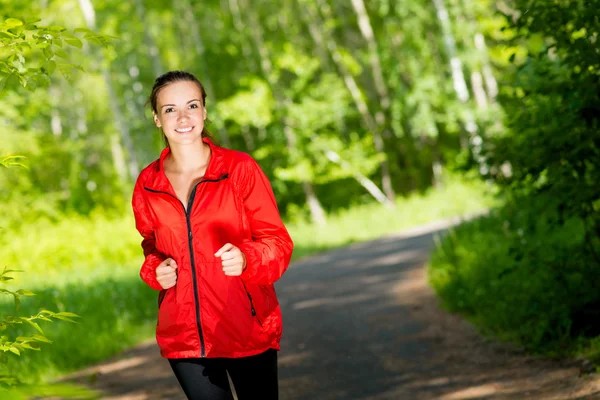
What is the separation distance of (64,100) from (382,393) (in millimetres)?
38310

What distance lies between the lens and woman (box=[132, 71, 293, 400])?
3.41m

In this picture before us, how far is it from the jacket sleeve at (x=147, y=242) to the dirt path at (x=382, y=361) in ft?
10.7

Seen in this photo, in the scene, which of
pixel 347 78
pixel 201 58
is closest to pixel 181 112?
pixel 347 78

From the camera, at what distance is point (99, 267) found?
1838 centimetres

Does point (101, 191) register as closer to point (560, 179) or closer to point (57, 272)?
point (57, 272)

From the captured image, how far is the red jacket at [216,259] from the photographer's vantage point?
3408mm

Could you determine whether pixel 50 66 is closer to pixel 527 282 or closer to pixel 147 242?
pixel 147 242

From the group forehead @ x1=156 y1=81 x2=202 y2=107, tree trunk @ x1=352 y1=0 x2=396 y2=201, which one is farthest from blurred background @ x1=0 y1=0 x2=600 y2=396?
forehead @ x1=156 y1=81 x2=202 y2=107

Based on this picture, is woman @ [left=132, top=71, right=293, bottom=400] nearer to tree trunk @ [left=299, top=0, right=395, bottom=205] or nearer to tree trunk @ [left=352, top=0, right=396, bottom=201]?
tree trunk @ [left=352, top=0, right=396, bottom=201]

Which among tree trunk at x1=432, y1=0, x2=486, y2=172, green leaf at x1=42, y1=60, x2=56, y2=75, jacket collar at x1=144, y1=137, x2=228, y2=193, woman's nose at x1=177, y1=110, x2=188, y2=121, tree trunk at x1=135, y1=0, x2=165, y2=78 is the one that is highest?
tree trunk at x1=135, y1=0, x2=165, y2=78

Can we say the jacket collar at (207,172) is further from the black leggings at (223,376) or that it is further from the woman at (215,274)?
the black leggings at (223,376)

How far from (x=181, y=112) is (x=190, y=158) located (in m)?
0.20

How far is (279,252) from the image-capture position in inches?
133

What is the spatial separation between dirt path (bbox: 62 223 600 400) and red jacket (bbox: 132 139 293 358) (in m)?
3.02
